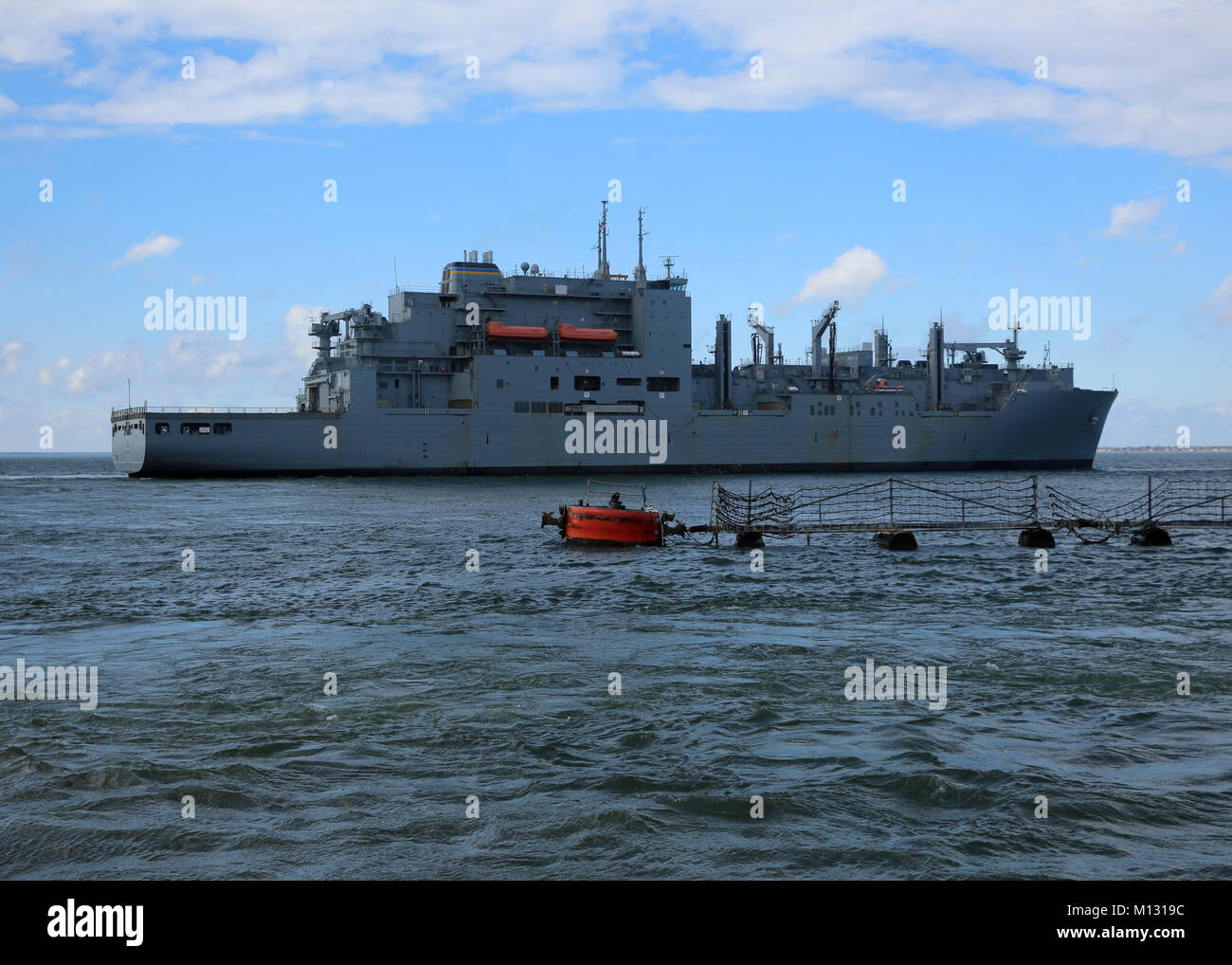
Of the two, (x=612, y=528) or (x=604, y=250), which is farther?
(x=604, y=250)

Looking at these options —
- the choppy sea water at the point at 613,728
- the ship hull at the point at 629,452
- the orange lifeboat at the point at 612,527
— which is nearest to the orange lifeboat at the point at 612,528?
the orange lifeboat at the point at 612,527

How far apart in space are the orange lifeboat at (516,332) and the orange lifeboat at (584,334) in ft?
4.30

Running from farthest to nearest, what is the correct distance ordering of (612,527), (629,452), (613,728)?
(629,452)
(612,527)
(613,728)

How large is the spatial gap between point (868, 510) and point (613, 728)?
Result: 36361mm

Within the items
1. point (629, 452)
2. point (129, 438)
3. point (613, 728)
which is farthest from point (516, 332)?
point (613, 728)

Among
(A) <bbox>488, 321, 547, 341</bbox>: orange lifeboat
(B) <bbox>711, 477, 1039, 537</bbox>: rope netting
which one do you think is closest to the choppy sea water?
(B) <bbox>711, 477, 1039, 537</bbox>: rope netting

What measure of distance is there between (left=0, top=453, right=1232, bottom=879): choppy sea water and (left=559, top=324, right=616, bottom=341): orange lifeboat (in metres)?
43.5

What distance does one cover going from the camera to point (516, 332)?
63812 mm

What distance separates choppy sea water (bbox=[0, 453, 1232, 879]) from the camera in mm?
7207

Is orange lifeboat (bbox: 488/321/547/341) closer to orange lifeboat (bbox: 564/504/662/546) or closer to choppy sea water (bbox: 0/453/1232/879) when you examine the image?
orange lifeboat (bbox: 564/504/662/546)

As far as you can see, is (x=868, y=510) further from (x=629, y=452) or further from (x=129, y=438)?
(x=129, y=438)

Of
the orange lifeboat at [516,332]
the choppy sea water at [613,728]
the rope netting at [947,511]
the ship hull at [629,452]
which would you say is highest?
the orange lifeboat at [516,332]

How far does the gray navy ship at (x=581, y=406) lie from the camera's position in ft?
203

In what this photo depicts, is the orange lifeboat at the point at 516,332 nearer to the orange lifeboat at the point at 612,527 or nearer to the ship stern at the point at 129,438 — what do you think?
the ship stern at the point at 129,438
